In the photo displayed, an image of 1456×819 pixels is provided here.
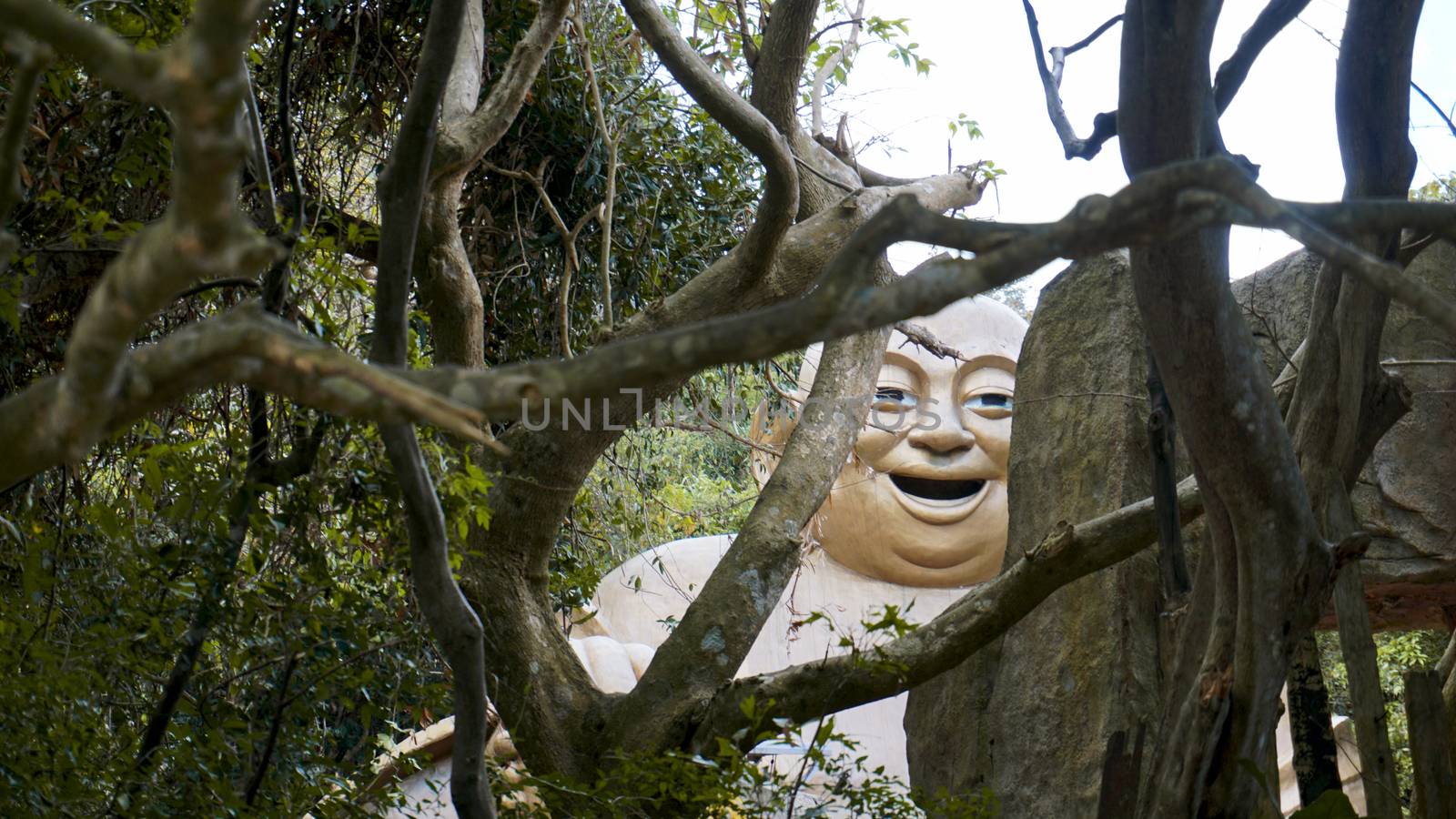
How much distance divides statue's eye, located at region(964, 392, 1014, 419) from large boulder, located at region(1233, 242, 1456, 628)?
1.98 meters

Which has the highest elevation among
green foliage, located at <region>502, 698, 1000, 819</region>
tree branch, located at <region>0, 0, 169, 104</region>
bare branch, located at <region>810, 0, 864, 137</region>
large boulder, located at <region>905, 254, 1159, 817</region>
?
bare branch, located at <region>810, 0, 864, 137</region>

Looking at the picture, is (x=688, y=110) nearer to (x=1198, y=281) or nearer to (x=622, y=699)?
(x=622, y=699)

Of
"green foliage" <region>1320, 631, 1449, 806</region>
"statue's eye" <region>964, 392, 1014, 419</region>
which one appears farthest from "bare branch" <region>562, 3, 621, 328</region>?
"green foliage" <region>1320, 631, 1449, 806</region>

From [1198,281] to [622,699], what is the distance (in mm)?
1744

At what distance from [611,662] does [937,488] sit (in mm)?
1799

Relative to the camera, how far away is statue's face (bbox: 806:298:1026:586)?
583 cm

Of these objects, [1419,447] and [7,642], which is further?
[1419,447]

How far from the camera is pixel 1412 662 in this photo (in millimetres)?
6359

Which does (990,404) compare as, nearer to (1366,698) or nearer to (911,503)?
(911,503)

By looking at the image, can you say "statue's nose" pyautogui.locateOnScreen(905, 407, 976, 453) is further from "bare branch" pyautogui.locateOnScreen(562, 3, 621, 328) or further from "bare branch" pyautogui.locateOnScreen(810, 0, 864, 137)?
"bare branch" pyautogui.locateOnScreen(562, 3, 621, 328)

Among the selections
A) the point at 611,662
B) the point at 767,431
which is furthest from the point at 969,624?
the point at 767,431

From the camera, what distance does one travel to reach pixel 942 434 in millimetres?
5836

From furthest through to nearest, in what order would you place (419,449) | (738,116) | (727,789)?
(738,116), (727,789), (419,449)

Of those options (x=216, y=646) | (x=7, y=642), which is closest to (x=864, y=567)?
(x=216, y=646)
